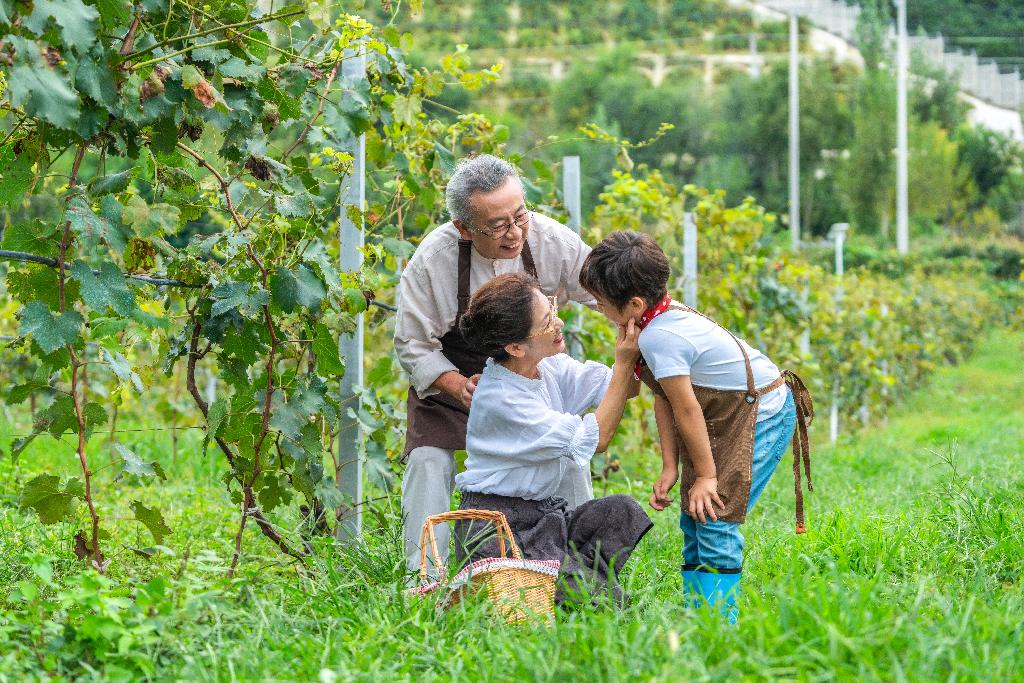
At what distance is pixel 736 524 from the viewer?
3.47 m

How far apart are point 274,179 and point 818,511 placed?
268cm

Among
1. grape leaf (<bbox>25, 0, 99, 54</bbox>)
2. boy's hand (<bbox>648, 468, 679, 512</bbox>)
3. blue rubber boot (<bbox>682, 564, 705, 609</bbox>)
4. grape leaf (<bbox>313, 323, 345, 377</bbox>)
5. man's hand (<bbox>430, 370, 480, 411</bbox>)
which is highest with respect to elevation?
grape leaf (<bbox>25, 0, 99, 54</bbox>)

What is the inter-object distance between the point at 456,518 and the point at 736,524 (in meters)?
0.78

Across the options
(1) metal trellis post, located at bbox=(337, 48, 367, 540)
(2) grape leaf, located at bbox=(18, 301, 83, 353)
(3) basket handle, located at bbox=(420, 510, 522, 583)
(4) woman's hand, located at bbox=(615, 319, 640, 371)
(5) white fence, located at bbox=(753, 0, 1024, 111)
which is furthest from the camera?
(5) white fence, located at bbox=(753, 0, 1024, 111)

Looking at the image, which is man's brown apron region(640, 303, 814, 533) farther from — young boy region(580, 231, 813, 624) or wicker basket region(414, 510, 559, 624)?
wicker basket region(414, 510, 559, 624)

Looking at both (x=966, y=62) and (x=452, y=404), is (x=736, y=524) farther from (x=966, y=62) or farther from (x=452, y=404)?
(x=966, y=62)

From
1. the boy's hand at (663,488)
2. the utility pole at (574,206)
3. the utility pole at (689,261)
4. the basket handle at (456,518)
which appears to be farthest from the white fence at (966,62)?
the basket handle at (456,518)

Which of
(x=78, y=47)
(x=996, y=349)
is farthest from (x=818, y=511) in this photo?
(x=996, y=349)

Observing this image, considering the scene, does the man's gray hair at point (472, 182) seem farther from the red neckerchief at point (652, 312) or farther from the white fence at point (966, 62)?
the white fence at point (966, 62)

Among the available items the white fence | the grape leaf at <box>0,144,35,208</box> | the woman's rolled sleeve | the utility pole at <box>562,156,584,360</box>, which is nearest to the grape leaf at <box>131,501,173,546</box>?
the grape leaf at <box>0,144,35,208</box>

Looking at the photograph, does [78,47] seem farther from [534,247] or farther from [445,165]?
[445,165]

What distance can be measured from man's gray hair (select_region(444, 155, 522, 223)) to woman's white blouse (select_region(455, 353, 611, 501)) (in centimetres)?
51

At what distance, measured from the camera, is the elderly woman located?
3438 mm

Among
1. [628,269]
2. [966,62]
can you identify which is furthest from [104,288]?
[966,62]
